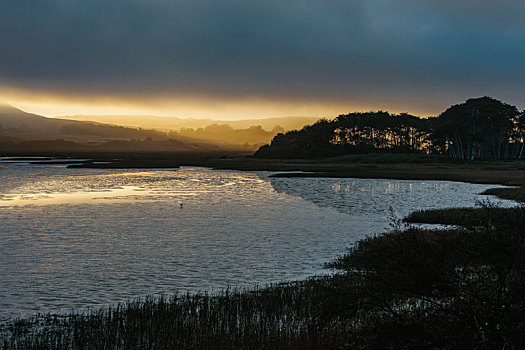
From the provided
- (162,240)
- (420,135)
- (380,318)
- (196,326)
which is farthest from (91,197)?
(420,135)

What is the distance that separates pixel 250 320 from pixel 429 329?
172 inches

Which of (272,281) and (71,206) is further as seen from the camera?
(71,206)

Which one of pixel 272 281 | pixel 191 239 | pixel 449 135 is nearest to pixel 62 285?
pixel 272 281

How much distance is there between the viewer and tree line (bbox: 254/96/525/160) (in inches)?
4636

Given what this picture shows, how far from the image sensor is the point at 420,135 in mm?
155250

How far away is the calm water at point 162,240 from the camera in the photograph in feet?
49.3

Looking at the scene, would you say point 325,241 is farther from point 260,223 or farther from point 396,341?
point 396,341

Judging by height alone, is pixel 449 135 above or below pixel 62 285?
above

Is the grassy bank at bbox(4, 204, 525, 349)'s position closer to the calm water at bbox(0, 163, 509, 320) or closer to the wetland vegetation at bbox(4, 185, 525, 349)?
the wetland vegetation at bbox(4, 185, 525, 349)

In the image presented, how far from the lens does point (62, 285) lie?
587 inches

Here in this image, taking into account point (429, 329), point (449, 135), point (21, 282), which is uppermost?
point (449, 135)

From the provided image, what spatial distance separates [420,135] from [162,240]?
477 feet

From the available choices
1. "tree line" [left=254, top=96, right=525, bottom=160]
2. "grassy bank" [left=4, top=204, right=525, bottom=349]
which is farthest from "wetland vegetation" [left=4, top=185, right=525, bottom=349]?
"tree line" [left=254, top=96, right=525, bottom=160]

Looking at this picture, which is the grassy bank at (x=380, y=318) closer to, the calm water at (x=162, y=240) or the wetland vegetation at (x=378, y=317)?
the wetland vegetation at (x=378, y=317)
